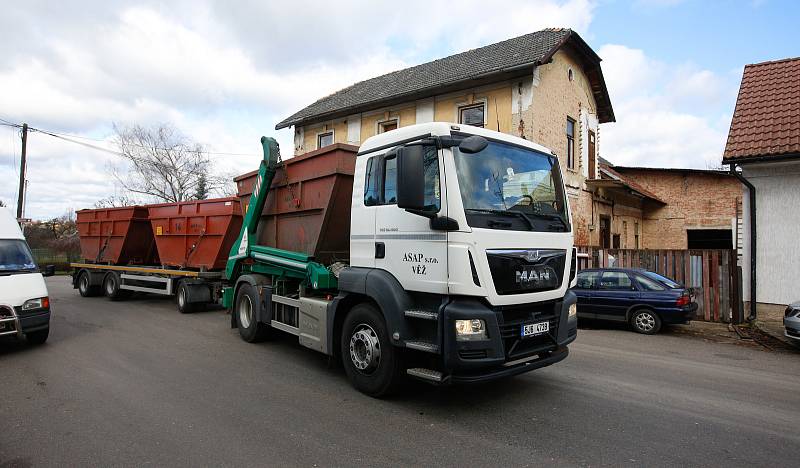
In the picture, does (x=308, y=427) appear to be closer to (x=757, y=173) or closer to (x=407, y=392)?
(x=407, y=392)

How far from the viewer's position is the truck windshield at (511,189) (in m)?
4.37

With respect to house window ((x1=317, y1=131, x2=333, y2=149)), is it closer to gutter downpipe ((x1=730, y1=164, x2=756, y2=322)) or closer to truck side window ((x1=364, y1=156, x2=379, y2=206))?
gutter downpipe ((x1=730, y1=164, x2=756, y2=322))

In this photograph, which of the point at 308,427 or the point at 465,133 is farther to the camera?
the point at 465,133

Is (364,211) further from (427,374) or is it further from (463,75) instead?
Result: (463,75)

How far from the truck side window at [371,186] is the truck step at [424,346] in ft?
5.22

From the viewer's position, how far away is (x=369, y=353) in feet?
15.9

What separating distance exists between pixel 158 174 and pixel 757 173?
36.2 metres

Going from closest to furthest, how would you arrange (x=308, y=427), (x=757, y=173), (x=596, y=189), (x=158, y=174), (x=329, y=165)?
(x=308, y=427)
(x=329, y=165)
(x=757, y=173)
(x=596, y=189)
(x=158, y=174)

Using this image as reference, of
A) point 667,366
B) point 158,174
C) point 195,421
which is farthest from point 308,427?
point 158,174

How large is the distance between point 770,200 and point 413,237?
10980 mm

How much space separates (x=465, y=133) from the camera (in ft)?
14.9

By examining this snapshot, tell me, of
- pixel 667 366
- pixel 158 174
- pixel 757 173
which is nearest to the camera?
pixel 667 366

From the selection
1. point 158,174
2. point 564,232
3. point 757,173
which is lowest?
point 564,232

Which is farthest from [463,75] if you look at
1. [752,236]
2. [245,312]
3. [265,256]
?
[245,312]
